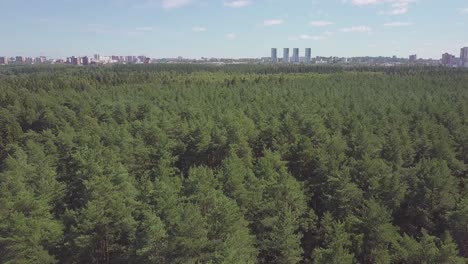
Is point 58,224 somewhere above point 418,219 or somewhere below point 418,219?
above

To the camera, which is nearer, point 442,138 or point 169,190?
point 169,190

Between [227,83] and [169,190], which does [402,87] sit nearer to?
[227,83]

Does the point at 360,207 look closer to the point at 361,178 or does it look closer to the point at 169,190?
the point at 361,178

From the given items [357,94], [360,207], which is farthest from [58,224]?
[357,94]

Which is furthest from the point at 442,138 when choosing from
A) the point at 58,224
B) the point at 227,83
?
the point at 227,83

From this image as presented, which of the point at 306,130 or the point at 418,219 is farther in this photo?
the point at 306,130

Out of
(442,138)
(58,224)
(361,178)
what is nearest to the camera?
(58,224)

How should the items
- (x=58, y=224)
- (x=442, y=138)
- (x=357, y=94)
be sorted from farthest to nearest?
(x=357, y=94), (x=442, y=138), (x=58, y=224)

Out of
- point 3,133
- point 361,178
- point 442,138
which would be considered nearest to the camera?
point 361,178

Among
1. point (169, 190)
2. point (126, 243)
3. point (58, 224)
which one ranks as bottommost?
point (126, 243)
